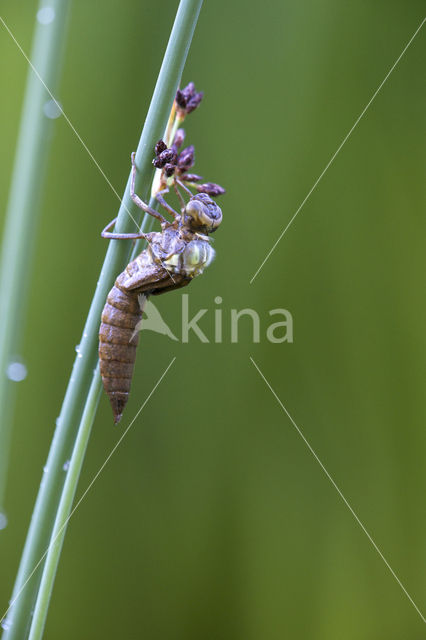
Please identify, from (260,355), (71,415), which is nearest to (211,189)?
(71,415)

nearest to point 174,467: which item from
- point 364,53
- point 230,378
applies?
point 230,378

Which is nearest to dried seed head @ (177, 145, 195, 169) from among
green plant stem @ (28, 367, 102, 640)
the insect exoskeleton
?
the insect exoskeleton

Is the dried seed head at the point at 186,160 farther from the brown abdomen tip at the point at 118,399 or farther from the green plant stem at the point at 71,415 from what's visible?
the brown abdomen tip at the point at 118,399

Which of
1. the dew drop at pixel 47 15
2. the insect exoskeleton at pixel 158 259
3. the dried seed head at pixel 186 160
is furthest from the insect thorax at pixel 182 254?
the dew drop at pixel 47 15

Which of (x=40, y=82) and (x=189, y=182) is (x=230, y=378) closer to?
(x=189, y=182)

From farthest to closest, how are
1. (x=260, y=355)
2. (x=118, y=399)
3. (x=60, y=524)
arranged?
(x=260, y=355) → (x=118, y=399) → (x=60, y=524)

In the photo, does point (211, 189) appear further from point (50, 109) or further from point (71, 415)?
point (71, 415)
